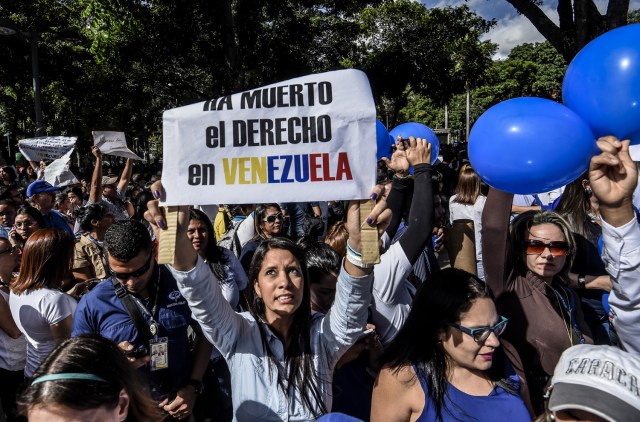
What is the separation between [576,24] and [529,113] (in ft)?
20.3

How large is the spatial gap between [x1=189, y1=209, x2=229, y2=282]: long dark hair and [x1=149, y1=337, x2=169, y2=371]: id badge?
0.89 meters

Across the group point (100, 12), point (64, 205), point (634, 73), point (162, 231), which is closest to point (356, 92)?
point (162, 231)

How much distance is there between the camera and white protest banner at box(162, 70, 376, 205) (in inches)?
82.4

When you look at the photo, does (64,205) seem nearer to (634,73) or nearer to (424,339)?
(424,339)

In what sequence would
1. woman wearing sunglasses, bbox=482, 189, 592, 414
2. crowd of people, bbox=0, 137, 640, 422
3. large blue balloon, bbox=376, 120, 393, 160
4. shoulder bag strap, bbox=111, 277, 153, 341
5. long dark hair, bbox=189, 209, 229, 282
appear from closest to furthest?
crowd of people, bbox=0, 137, 640, 422
woman wearing sunglasses, bbox=482, 189, 592, 414
shoulder bag strap, bbox=111, 277, 153, 341
long dark hair, bbox=189, 209, 229, 282
large blue balloon, bbox=376, 120, 393, 160

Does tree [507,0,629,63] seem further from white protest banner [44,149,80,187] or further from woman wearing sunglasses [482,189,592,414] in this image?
white protest banner [44,149,80,187]

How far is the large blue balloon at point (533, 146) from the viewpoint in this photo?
209cm

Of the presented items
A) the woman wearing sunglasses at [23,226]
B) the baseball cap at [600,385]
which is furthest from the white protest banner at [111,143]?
the baseball cap at [600,385]

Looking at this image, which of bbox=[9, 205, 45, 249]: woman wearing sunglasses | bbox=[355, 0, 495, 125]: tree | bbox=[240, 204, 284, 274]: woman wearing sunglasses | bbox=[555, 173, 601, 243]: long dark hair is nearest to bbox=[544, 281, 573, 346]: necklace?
bbox=[555, 173, 601, 243]: long dark hair

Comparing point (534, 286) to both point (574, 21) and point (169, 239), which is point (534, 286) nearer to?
point (169, 239)

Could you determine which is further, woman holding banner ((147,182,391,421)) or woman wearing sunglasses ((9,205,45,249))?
woman wearing sunglasses ((9,205,45,249))

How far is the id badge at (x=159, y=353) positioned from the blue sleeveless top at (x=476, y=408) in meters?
1.39

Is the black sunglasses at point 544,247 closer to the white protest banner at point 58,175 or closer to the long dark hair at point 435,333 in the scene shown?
the long dark hair at point 435,333

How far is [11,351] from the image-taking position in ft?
10.6
